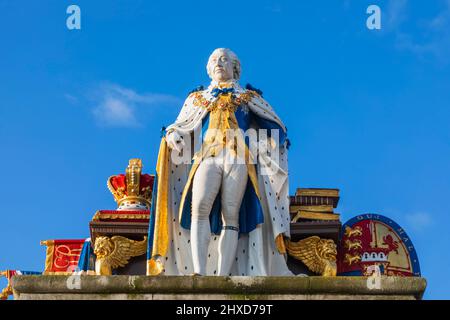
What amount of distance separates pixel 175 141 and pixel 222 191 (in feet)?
4.25

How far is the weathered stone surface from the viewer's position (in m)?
20.0

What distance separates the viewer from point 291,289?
1998 cm

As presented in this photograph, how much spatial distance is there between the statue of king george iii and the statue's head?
59 millimetres

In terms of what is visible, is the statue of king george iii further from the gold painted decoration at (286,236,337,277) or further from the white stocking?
the gold painted decoration at (286,236,337,277)

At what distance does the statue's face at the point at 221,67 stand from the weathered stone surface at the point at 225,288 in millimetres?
5132

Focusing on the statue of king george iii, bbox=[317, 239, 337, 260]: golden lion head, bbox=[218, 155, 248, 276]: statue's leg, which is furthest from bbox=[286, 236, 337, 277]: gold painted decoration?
bbox=[218, 155, 248, 276]: statue's leg

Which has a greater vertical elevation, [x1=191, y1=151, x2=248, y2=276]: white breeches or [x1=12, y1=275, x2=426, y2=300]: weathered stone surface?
[x1=191, y1=151, x2=248, y2=276]: white breeches

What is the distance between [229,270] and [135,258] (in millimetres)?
2527

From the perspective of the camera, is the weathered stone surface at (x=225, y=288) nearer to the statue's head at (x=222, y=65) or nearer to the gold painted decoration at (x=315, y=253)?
the gold painted decoration at (x=315, y=253)

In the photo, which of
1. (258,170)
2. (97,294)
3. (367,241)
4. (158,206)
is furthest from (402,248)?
(97,294)

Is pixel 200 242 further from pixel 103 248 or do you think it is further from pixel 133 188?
pixel 133 188

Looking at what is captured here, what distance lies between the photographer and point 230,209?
22.4 meters

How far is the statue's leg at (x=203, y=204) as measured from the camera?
21.9 m
